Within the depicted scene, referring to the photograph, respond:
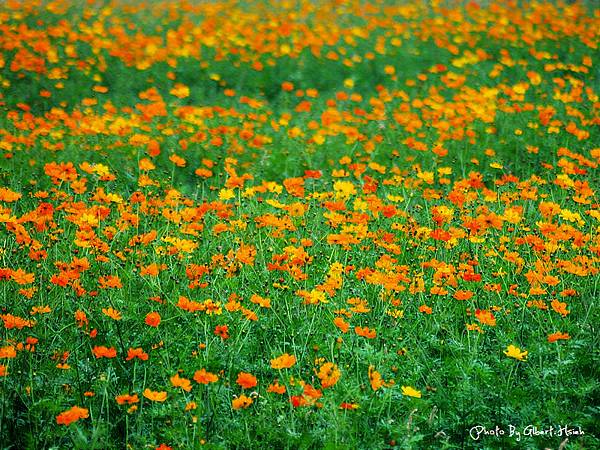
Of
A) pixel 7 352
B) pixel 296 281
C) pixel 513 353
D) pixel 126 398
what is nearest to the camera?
pixel 126 398

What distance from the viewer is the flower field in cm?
279

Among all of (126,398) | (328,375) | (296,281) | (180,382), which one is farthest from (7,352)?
(296,281)

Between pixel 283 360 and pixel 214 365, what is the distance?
0.44m

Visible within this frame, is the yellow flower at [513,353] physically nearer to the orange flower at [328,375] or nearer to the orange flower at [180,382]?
the orange flower at [328,375]

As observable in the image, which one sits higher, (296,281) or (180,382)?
(180,382)

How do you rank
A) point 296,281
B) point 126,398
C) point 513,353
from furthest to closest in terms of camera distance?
1. point 296,281
2. point 513,353
3. point 126,398

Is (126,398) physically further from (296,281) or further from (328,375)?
(296,281)

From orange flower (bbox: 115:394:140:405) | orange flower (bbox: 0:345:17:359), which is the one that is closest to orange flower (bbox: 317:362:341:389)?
orange flower (bbox: 115:394:140:405)

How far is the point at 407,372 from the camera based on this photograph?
3.14 m

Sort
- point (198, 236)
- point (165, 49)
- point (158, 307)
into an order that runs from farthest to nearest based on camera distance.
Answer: point (165, 49), point (198, 236), point (158, 307)

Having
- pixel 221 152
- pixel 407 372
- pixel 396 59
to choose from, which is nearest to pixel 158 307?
pixel 407 372

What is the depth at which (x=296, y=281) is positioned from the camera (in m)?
3.72

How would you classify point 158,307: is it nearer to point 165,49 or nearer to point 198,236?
point 198,236

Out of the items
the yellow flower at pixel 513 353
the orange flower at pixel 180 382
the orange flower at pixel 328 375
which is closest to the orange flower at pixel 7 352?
the orange flower at pixel 180 382
